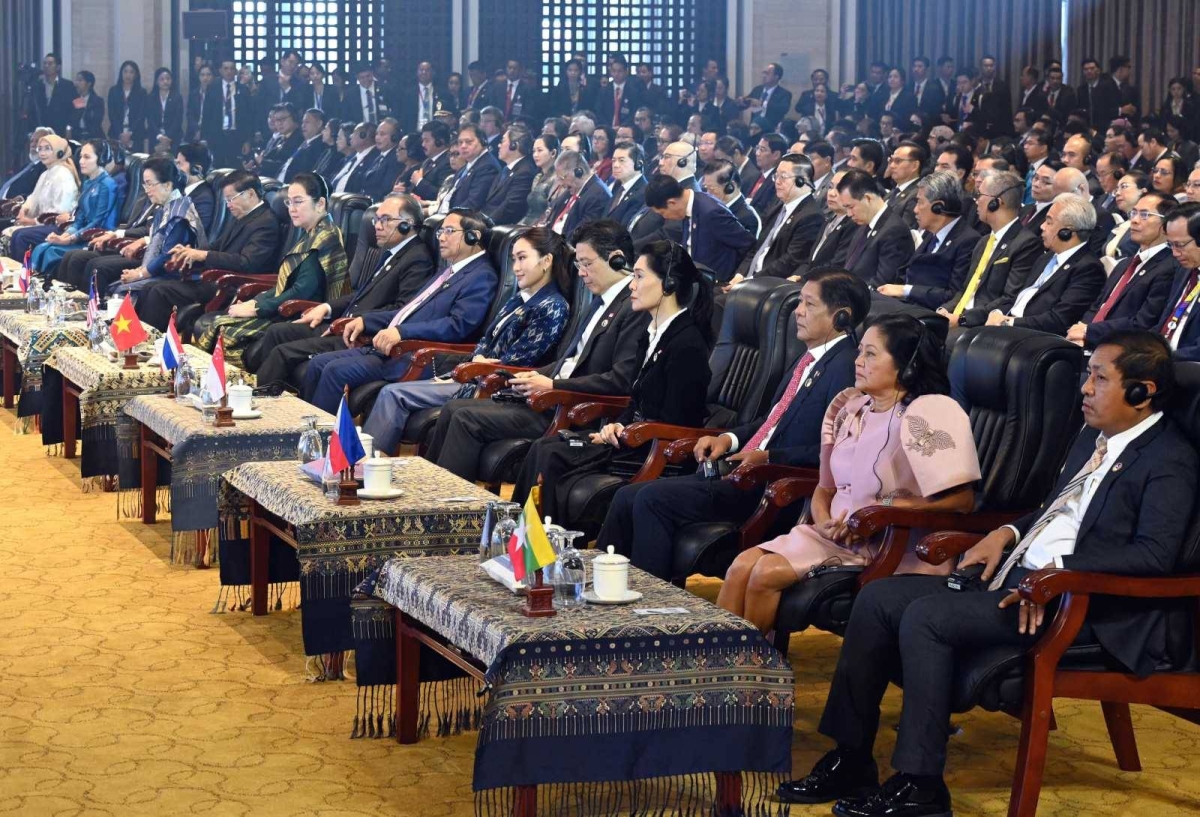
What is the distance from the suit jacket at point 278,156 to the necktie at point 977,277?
9449 millimetres

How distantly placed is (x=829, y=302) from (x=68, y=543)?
2.72 meters

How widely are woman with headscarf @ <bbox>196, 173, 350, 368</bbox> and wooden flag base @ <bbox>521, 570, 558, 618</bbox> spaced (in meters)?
4.60

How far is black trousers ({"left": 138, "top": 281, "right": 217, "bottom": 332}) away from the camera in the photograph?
8.77 metres

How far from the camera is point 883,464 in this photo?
12.4ft

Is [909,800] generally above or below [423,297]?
below

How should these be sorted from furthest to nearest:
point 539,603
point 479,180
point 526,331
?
point 479,180 → point 526,331 → point 539,603

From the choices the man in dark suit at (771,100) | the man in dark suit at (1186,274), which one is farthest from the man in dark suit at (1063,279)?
the man in dark suit at (771,100)

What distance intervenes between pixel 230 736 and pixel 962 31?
1456 centimetres

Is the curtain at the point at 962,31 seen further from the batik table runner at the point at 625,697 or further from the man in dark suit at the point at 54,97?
the batik table runner at the point at 625,697

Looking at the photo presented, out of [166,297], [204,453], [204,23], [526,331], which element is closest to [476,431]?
[526,331]

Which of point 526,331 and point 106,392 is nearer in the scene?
point 526,331

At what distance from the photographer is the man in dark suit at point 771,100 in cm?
1686

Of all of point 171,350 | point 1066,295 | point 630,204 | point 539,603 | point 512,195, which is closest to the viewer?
point 539,603

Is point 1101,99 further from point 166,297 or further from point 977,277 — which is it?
point 166,297
